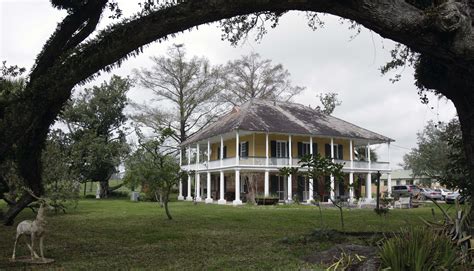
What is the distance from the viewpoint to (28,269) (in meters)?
7.05

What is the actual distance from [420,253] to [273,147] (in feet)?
101

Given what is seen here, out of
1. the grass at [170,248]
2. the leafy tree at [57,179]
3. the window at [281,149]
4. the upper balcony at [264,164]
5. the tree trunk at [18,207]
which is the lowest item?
the grass at [170,248]

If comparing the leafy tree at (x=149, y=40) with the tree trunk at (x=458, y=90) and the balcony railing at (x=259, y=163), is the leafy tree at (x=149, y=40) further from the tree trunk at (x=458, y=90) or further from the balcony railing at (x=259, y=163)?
the balcony railing at (x=259, y=163)

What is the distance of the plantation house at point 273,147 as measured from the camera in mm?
32719

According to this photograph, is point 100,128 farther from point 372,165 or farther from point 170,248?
point 170,248

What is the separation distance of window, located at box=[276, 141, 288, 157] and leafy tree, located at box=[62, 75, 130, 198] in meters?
17.1

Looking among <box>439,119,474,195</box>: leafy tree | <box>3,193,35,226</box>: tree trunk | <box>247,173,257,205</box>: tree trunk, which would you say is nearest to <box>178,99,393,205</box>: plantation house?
<box>247,173,257,205</box>: tree trunk

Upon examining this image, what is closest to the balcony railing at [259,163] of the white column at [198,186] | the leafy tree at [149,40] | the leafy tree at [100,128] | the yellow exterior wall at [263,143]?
the white column at [198,186]

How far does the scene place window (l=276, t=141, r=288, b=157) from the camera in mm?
35469

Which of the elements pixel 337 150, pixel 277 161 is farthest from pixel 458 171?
pixel 337 150

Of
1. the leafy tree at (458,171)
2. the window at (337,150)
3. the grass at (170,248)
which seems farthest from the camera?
the window at (337,150)

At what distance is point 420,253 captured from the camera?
4.52 meters

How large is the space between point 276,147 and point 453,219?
29988 millimetres

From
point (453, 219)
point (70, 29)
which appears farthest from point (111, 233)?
point (453, 219)
